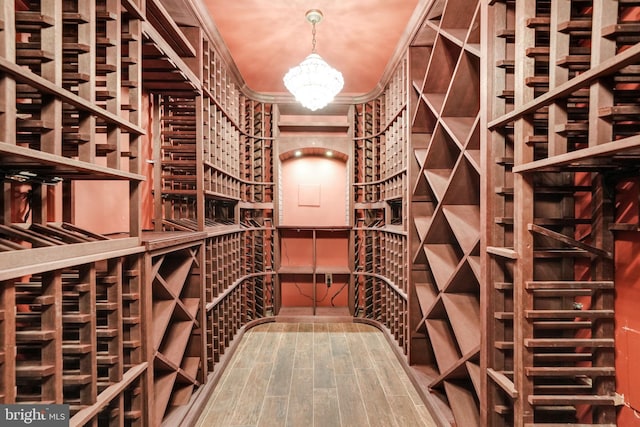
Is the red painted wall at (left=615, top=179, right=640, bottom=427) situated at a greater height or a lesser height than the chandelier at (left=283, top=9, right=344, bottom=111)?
lesser

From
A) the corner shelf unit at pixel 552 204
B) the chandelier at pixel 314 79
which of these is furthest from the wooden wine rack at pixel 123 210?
Result: the corner shelf unit at pixel 552 204

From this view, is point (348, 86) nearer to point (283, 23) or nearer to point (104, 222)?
point (283, 23)

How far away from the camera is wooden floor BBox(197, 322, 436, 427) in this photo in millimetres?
2062

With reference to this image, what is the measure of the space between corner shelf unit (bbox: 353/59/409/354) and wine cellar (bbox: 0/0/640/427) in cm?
6

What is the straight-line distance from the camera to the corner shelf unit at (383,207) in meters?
2.90

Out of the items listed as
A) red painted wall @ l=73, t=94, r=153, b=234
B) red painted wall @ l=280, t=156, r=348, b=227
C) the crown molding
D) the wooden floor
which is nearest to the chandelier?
the crown molding

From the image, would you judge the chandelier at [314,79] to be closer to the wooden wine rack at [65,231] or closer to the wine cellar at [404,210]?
the wine cellar at [404,210]

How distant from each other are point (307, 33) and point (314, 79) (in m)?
0.51

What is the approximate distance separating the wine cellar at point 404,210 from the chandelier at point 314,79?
626 mm

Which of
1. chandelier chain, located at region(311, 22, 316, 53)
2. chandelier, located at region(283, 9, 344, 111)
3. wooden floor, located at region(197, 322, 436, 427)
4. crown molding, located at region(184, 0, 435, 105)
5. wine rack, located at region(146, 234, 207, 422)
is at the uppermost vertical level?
chandelier chain, located at region(311, 22, 316, 53)

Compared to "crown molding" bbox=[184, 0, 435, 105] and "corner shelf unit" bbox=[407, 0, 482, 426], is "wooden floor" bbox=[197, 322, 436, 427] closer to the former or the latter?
"corner shelf unit" bbox=[407, 0, 482, 426]

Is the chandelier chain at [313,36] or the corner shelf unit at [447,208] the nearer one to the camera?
the corner shelf unit at [447,208]

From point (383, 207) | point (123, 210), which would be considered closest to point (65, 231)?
point (123, 210)

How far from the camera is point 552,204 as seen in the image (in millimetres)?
1412
